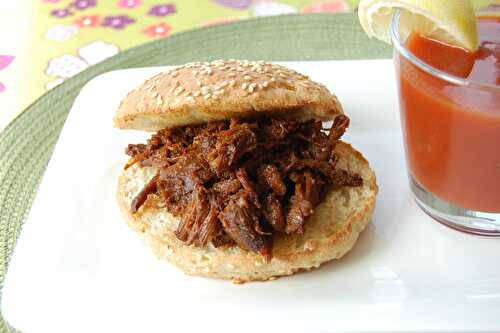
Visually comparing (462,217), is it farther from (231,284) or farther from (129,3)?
(129,3)

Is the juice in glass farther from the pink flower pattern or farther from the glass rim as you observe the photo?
the pink flower pattern

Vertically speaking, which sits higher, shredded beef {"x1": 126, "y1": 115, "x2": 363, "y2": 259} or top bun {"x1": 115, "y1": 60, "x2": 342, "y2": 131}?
top bun {"x1": 115, "y1": 60, "x2": 342, "y2": 131}

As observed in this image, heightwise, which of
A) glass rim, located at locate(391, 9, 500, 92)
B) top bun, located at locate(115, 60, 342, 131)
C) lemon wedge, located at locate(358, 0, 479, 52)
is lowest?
top bun, located at locate(115, 60, 342, 131)

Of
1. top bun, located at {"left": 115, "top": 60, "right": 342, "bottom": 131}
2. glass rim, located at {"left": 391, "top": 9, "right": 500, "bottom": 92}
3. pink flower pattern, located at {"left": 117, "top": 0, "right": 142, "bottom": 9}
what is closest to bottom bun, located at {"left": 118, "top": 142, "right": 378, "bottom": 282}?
top bun, located at {"left": 115, "top": 60, "right": 342, "bottom": 131}

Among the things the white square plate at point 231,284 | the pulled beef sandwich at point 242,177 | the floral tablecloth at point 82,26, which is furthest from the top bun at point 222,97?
the floral tablecloth at point 82,26

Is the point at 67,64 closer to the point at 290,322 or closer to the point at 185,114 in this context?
the point at 185,114

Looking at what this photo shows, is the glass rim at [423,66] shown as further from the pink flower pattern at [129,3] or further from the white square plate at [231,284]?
the pink flower pattern at [129,3]
